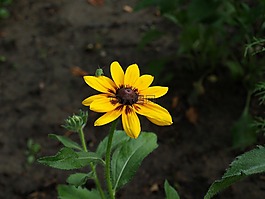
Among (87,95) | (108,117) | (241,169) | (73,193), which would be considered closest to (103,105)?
(108,117)

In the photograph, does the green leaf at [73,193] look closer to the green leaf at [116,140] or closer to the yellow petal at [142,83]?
the green leaf at [116,140]

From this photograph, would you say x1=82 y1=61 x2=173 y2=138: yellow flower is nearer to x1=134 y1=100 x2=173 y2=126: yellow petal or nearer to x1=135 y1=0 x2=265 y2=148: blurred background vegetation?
x1=134 y1=100 x2=173 y2=126: yellow petal

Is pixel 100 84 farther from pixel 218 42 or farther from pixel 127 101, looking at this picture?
pixel 218 42

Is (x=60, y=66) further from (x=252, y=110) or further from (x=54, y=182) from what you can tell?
(x=252, y=110)

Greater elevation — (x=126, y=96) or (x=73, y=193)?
(x=126, y=96)

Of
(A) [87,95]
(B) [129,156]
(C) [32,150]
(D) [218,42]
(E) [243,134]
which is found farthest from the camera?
(D) [218,42]

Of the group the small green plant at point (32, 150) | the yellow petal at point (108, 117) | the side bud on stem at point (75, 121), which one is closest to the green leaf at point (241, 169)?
the yellow petal at point (108, 117)

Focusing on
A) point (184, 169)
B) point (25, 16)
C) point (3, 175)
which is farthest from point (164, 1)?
point (25, 16)
